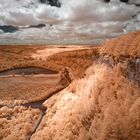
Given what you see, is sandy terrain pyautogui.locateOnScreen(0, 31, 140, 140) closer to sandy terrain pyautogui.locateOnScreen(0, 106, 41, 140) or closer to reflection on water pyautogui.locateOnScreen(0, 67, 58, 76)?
sandy terrain pyautogui.locateOnScreen(0, 106, 41, 140)

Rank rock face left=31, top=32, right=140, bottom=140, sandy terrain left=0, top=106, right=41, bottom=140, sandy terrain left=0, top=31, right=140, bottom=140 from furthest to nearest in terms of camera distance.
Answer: sandy terrain left=0, top=106, right=41, bottom=140 → sandy terrain left=0, top=31, right=140, bottom=140 → rock face left=31, top=32, right=140, bottom=140

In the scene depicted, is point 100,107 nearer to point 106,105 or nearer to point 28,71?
point 106,105

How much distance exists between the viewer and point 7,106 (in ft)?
96.0

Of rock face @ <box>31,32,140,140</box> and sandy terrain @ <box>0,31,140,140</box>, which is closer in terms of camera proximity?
rock face @ <box>31,32,140,140</box>

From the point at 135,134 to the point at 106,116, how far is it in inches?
115

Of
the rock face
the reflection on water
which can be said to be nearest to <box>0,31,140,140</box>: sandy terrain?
the rock face

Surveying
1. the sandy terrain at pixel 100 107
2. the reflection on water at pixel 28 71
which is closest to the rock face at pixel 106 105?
the sandy terrain at pixel 100 107

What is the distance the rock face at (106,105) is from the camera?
15055 millimetres

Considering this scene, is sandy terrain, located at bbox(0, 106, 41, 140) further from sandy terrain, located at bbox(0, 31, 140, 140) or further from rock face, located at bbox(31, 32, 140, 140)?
rock face, located at bbox(31, 32, 140, 140)

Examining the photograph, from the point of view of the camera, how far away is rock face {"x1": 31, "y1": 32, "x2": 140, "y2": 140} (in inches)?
593

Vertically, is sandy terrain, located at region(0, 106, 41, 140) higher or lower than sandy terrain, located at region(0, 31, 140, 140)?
lower

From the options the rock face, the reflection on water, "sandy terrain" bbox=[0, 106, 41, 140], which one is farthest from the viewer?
the reflection on water

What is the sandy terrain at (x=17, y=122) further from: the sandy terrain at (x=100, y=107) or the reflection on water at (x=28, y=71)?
the reflection on water at (x=28, y=71)

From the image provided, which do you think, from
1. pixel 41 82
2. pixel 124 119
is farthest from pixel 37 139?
pixel 41 82
